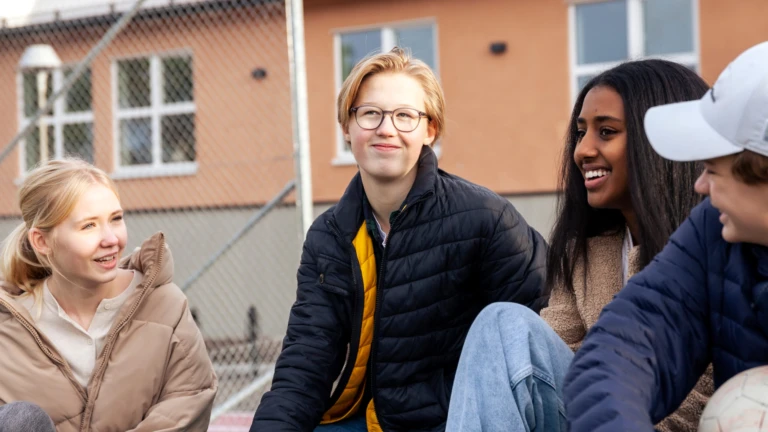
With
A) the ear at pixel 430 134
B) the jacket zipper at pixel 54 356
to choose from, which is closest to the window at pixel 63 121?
the jacket zipper at pixel 54 356

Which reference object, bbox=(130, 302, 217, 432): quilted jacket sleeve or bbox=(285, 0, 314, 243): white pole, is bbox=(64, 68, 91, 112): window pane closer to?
bbox=(285, 0, 314, 243): white pole

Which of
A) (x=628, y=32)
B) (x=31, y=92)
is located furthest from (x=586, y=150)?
(x=31, y=92)

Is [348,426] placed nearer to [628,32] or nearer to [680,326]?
[680,326]

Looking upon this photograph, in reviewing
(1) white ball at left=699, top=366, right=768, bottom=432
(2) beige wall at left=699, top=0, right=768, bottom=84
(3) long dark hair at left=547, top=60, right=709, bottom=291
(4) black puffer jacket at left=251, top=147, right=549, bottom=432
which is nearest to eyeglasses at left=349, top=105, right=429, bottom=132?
(4) black puffer jacket at left=251, top=147, right=549, bottom=432

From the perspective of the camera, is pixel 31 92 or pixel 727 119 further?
pixel 31 92

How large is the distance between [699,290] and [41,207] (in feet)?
5.98

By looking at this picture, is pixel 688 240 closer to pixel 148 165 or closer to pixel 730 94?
pixel 730 94

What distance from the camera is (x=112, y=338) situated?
8.20ft

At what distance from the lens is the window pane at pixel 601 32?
9.65 meters

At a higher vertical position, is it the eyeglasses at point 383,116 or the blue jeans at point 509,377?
the eyeglasses at point 383,116

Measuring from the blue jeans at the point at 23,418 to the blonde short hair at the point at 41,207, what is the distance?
0.56 m

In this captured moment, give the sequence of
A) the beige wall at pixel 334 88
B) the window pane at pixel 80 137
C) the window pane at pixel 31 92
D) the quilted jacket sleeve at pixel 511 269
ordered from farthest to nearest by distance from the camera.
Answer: the window pane at pixel 80 137 → the window pane at pixel 31 92 → the beige wall at pixel 334 88 → the quilted jacket sleeve at pixel 511 269

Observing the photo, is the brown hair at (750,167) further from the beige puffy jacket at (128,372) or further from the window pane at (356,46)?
the window pane at (356,46)

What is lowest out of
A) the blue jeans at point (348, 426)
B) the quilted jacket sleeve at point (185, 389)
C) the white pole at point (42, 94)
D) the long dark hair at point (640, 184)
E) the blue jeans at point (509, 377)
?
the blue jeans at point (348, 426)
